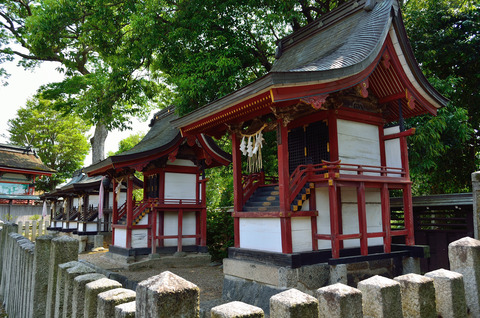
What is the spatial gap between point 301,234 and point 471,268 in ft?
14.3

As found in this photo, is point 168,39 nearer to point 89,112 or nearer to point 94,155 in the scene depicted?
point 89,112

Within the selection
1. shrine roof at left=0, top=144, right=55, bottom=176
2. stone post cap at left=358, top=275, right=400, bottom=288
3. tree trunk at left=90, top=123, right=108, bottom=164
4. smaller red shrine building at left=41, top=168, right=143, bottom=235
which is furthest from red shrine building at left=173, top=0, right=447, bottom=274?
shrine roof at left=0, top=144, right=55, bottom=176

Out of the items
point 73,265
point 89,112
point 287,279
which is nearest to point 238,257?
point 287,279

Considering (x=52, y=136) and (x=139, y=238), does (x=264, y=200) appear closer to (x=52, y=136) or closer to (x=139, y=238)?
(x=139, y=238)

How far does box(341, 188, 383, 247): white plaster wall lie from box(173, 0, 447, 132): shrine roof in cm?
270

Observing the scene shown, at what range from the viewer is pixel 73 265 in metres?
3.40

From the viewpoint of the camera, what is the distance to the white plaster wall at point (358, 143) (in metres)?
8.36

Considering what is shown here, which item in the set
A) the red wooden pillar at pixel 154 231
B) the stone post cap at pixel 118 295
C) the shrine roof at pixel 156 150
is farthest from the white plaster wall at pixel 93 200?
the stone post cap at pixel 118 295

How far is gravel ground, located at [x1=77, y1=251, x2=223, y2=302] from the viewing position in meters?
9.89

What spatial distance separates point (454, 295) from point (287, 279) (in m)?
4.53

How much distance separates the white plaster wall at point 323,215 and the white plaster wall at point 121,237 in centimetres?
911

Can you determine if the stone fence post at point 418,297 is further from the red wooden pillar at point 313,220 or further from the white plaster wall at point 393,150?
the white plaster wall at point 393,150

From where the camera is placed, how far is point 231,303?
6.20 ft

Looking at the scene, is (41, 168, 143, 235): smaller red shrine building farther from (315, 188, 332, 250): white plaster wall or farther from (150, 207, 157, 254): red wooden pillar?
(315, 188, 332, 250): white plaster wall
